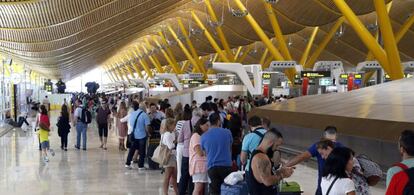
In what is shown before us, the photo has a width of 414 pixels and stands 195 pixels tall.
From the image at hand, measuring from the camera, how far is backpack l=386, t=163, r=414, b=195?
4.05 meters

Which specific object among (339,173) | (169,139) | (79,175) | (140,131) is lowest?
(79,175)

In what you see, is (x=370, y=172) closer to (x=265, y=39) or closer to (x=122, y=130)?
(x=122, y=130)

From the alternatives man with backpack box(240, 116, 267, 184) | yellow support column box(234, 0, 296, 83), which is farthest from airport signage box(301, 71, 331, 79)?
man with backpack box(240, 116, 267, 184)

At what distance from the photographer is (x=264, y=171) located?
18.0 ft

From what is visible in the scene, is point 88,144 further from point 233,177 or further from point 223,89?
point 223,89

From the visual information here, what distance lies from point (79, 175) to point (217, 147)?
551 cm

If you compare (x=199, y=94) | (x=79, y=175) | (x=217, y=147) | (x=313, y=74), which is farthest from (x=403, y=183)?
(x=199, y=94)

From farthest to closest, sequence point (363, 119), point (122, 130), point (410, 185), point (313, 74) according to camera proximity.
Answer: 1. point (313, 74)
2. point (122, 130)
3. point (363, 119)
4. point (410, 185)

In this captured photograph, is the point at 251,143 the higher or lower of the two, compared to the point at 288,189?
higher

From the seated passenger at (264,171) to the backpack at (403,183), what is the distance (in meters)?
1.51

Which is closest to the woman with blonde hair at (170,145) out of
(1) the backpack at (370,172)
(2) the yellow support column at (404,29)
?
(1) the backpack at (370,172)

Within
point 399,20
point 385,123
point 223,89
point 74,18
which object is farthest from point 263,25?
point 385,123

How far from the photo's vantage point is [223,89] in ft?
141

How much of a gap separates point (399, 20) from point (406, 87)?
32.6m
